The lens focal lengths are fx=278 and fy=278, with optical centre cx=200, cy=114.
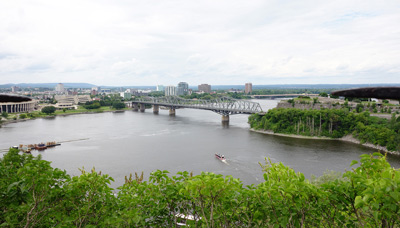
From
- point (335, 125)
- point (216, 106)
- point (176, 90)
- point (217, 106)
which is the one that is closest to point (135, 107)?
point (217, 106)

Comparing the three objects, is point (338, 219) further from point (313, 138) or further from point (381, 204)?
point (313, 138)

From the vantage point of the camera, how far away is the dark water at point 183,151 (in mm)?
11729

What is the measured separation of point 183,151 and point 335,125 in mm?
10931

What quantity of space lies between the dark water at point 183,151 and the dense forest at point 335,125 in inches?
44.8

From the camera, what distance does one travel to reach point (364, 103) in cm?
2184

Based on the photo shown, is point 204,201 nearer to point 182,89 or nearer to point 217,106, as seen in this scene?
point 217,106

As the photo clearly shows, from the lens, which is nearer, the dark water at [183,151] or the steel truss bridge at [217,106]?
the dark water at [183,151]

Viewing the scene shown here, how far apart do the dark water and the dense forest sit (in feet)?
3.74

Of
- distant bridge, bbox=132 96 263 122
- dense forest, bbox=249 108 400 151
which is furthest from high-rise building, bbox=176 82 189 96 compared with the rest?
dense forest, bbox=249 108 400 151

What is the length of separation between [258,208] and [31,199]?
2039mm

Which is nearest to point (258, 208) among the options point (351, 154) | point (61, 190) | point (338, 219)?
point (338, 219)

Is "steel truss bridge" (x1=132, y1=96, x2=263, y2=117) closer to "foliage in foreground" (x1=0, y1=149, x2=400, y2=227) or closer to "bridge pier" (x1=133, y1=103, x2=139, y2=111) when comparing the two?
"bridge pier" (x1=133, y1=103, x2=139, y2=111)

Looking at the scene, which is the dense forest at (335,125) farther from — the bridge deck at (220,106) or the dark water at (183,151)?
the bridge deck at (220,106)

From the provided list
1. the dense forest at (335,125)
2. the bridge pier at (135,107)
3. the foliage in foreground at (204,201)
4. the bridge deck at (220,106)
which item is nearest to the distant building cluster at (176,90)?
the bridge pier at (135,107)
